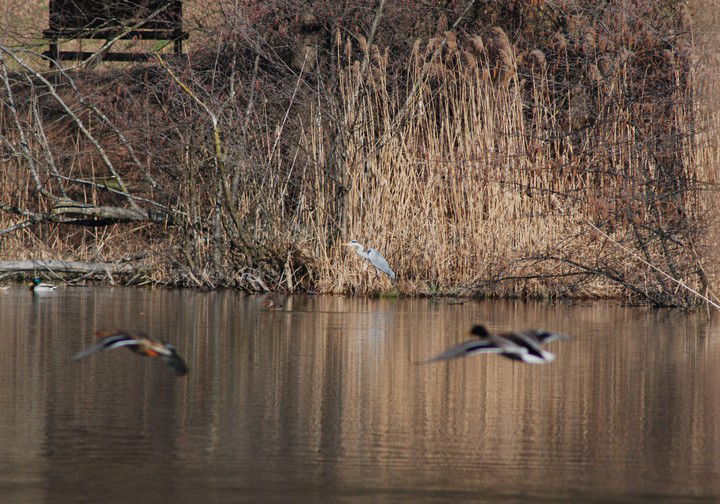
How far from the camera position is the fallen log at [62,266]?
13156 millimetres

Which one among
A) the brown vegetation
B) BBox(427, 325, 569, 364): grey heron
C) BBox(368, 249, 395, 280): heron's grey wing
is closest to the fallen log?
the brown vegetation

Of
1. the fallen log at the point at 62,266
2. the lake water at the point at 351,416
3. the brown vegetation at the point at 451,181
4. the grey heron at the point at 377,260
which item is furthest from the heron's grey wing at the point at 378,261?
the fallen log at the point at 62,266

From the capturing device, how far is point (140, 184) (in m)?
16.6

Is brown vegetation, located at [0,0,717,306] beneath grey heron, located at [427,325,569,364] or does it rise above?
above

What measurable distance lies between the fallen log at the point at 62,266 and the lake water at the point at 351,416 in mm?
3857

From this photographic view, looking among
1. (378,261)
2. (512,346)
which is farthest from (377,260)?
(512,346)

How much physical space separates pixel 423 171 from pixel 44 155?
4.81 m

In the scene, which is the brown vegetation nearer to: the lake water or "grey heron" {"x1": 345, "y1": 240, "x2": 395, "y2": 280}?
"grey heron" {"x1": 345, "y1": 240, "x2": 395, "y2": 280}

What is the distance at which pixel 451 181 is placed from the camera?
12297mm

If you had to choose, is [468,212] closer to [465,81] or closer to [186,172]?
[465,81]

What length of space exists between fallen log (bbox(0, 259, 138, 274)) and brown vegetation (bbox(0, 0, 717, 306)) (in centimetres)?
28

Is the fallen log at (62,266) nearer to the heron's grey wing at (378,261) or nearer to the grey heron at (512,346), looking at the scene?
the heron's grey wing at (378,261)

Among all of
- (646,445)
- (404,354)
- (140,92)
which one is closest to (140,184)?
(140,92)

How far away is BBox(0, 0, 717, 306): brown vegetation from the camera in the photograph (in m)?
11.4
